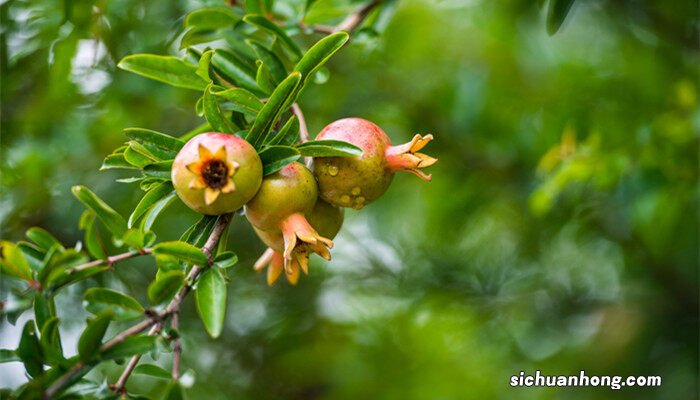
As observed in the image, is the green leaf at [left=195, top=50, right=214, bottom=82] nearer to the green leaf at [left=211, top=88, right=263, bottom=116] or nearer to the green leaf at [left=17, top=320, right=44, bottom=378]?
the green leaf at [left=211, top=88, right=263, bottom=116]

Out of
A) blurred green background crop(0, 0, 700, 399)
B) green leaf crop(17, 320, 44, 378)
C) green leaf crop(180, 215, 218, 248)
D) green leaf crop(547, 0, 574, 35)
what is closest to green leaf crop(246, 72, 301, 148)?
green leaf crop(180, 215, 218, 248)

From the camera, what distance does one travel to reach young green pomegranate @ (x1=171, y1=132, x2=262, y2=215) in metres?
0.83

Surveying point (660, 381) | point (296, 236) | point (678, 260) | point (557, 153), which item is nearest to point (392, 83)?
point (557, 153)

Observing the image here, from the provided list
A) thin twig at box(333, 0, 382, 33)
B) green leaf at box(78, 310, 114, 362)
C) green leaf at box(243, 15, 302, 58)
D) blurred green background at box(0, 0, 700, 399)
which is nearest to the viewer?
green leaf at box(78, 310, 114, 362)

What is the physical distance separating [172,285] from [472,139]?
152 centimetres

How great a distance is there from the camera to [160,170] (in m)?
0.91

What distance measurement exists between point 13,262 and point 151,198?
0.61 feet

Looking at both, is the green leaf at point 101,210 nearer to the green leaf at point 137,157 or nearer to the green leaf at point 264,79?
the green leaf at point 137,157

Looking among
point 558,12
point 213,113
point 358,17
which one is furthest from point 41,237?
point 558,12

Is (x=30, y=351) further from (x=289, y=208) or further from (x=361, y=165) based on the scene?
(x=361, y=165)

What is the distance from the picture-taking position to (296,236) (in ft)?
2.93

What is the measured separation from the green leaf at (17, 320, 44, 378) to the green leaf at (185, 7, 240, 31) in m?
0.59

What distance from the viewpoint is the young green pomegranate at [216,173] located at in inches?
32.8

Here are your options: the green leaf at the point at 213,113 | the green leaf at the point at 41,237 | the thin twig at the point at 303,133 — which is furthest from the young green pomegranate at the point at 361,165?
the green leaf at the point at 41,237
